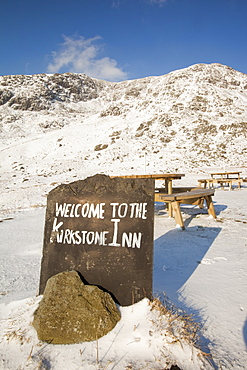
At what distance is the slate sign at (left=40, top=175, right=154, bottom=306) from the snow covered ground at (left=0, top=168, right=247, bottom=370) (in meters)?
0.21

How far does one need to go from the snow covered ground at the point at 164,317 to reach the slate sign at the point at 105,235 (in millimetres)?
213

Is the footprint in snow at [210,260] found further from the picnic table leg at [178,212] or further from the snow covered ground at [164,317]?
the picnic table leg at [178,212]

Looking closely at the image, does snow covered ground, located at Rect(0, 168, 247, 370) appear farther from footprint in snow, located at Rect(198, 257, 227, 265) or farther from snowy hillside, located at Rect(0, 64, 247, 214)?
snowy hillside, located at Rect(0, 64, 247, 214)

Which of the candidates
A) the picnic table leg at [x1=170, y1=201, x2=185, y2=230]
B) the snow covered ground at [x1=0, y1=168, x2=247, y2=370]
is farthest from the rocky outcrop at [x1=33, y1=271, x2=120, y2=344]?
the picnic table leg at [x1=170, y1=201, x2=185, y2=230]

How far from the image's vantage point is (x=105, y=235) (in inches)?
67.6

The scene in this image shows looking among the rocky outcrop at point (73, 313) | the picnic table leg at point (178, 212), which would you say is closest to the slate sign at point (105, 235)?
the rocky outcrop at point (73, 313)

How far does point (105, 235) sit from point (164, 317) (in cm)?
72

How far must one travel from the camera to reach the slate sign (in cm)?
162

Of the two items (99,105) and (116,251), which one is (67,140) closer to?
(116,251)

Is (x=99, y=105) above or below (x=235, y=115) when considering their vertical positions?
above

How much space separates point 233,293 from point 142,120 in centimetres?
3592

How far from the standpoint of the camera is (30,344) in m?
1.28

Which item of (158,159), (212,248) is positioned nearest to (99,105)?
(158,159)

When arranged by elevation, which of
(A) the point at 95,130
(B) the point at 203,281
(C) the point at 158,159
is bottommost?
(B) the point at 203,281
